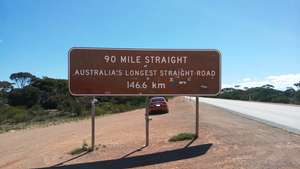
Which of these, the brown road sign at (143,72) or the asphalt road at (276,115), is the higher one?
the brown road sign at (143,72)

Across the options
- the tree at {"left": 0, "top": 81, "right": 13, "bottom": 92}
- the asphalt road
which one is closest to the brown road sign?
the asphalt road

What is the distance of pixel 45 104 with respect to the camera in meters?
87.5

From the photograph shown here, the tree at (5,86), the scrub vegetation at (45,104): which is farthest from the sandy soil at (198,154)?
the tree at (5,86)

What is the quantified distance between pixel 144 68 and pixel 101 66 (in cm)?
121

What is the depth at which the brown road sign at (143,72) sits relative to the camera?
13.0 m

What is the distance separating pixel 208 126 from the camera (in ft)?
54.4

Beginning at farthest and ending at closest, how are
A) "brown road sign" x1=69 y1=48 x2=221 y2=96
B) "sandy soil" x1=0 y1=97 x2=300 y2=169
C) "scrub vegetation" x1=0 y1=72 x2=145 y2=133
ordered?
"scrub vegetation" x1=0 y1=72 x2=145 y2=133, "brown road sign" x1=69 y1=48 x2=221 y2=96, "sandy soil" x1=0 y1=97 x2=300 y2=169

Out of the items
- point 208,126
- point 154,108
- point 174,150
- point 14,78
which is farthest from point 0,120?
point 14,78

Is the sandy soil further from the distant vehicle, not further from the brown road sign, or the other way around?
the distant vehicle

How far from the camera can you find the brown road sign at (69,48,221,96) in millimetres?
13008

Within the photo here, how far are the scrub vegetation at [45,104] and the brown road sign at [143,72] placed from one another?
30.4m

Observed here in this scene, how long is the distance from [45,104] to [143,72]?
76.9 metres

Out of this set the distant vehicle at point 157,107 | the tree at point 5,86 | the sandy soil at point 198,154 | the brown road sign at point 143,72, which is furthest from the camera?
the tree at point 5,86

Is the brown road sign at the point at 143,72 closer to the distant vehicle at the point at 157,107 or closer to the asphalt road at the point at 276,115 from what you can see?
the asphalt road at the point at 276,115
